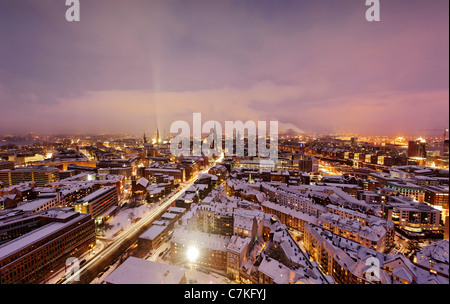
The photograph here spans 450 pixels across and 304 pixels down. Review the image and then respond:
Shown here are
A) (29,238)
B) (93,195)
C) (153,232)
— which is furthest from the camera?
(93,195)

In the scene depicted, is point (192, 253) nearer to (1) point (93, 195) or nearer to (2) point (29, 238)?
(2) point (29, 238)

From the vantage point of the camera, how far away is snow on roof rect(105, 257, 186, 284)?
3449 millimetres

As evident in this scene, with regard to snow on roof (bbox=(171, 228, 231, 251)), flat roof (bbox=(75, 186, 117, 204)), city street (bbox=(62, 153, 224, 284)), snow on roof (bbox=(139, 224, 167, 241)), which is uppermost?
flat roof (bbox=(75, 186, 117, 204))

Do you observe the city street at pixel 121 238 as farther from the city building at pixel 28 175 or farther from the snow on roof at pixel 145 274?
the city building at pixel 28 175

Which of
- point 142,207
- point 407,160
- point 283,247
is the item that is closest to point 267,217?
point 283,247

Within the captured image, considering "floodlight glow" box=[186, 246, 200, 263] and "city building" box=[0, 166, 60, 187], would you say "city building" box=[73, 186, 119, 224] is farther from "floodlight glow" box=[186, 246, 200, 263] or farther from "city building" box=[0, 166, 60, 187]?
"city building" box=[0, 166, 60, 187]

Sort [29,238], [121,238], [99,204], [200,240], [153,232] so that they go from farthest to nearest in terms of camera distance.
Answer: [99,204], [121,238], [153,232], [200,240], [29,238]

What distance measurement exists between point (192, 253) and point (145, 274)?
2.18 m

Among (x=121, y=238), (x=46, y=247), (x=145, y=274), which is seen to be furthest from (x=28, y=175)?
(x=145, y=274)

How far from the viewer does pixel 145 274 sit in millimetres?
3607

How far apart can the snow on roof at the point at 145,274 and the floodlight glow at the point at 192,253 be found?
180 centimetres

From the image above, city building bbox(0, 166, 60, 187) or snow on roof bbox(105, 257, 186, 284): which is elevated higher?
city building bbox(0, 166, 60, 187)

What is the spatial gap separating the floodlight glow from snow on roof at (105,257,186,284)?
1.80 meters

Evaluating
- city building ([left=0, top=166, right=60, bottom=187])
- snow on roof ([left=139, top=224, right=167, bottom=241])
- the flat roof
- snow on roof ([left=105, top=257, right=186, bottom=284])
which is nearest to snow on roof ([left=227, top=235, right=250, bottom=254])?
snow on roof ([left=105, top=257, right=186, bottom=284])
